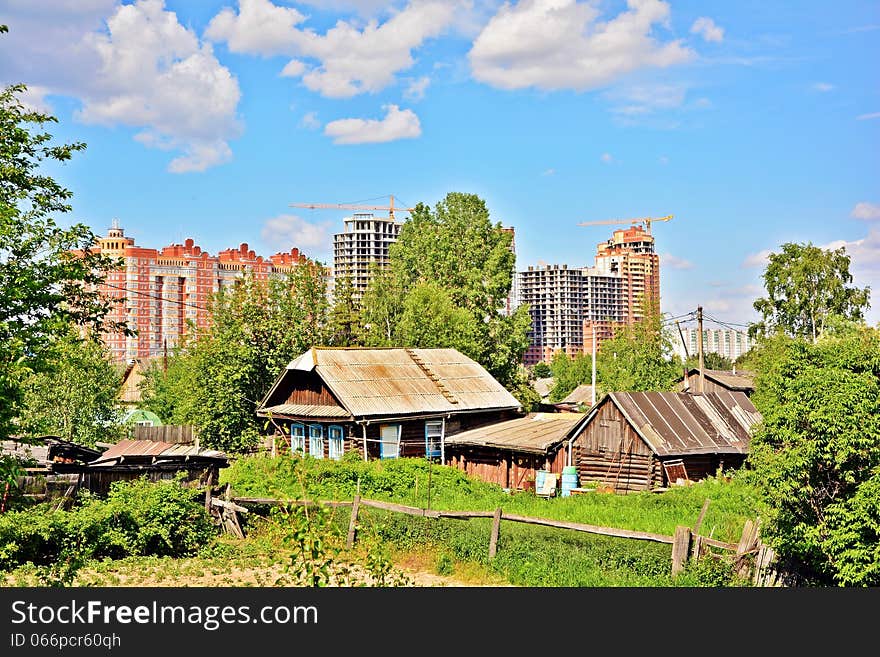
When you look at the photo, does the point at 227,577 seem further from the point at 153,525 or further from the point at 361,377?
the point at 361,377

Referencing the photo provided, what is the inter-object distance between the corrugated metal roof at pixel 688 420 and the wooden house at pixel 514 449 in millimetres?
1874

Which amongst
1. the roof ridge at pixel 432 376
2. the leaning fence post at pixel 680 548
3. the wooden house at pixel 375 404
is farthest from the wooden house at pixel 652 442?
the leaning fence post at pixel 680 548

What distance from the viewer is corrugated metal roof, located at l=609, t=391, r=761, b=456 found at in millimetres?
25172

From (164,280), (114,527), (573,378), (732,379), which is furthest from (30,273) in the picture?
(164,280)

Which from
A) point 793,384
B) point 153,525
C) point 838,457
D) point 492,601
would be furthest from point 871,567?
point 153,525

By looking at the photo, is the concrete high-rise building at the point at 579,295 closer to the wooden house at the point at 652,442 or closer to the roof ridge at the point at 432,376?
the roof ridge at the point at 432,376

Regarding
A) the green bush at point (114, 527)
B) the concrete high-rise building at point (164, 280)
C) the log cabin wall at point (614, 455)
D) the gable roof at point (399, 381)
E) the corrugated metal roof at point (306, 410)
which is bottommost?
the green bush at point (114, 527)

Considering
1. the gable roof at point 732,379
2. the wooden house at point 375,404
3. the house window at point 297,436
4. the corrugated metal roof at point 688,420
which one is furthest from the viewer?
the gable roof at point 732,379

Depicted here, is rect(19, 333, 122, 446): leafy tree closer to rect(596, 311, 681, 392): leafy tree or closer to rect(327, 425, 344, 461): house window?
rect(327, 425, 344, 461): house window

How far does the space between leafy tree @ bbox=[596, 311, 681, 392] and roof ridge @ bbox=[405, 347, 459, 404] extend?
450 inches

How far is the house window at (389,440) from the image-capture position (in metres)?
30.6

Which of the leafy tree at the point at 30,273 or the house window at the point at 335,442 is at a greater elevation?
the leafy tree at the point at 30,273

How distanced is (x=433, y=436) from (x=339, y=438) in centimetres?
364

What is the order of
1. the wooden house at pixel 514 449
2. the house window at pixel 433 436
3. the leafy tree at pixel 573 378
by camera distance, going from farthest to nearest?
the leafy tree at pixel 573 378, the house window at pixel 433 436, the wooden house at pixel 514 449
